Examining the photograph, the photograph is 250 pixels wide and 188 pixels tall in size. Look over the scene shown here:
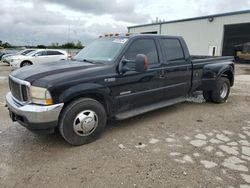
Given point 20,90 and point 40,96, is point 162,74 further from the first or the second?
point 20,90

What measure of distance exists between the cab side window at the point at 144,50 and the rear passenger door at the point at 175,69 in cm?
28

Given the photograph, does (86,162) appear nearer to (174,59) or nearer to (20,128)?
(20,128)

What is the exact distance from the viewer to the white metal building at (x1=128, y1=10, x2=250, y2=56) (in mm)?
25109

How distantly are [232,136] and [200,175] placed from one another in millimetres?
1653

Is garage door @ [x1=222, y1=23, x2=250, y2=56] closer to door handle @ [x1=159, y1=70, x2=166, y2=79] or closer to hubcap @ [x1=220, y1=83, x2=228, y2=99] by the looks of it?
hubcap @ [x1=220, y1=83, x2=228, y2=99]

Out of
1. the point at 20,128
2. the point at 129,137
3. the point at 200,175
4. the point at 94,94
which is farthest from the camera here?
the point at 20,128

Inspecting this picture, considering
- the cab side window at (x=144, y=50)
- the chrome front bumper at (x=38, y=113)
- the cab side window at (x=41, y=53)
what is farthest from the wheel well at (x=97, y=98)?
the cab side window at (x=41, y=53)

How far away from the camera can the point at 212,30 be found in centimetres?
2683

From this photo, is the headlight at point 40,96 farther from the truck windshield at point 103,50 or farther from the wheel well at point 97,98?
the truck windshield at point 103,50

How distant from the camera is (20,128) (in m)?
4.48

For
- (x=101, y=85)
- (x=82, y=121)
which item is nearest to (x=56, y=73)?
(x=101, y=85)

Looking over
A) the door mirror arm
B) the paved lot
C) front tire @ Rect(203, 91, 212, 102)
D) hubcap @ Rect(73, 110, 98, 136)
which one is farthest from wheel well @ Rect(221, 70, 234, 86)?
hubcap @ Rect(73, 110, 98, 136)

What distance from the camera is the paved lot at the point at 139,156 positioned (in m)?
2.81

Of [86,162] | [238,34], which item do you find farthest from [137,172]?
[238,34]
